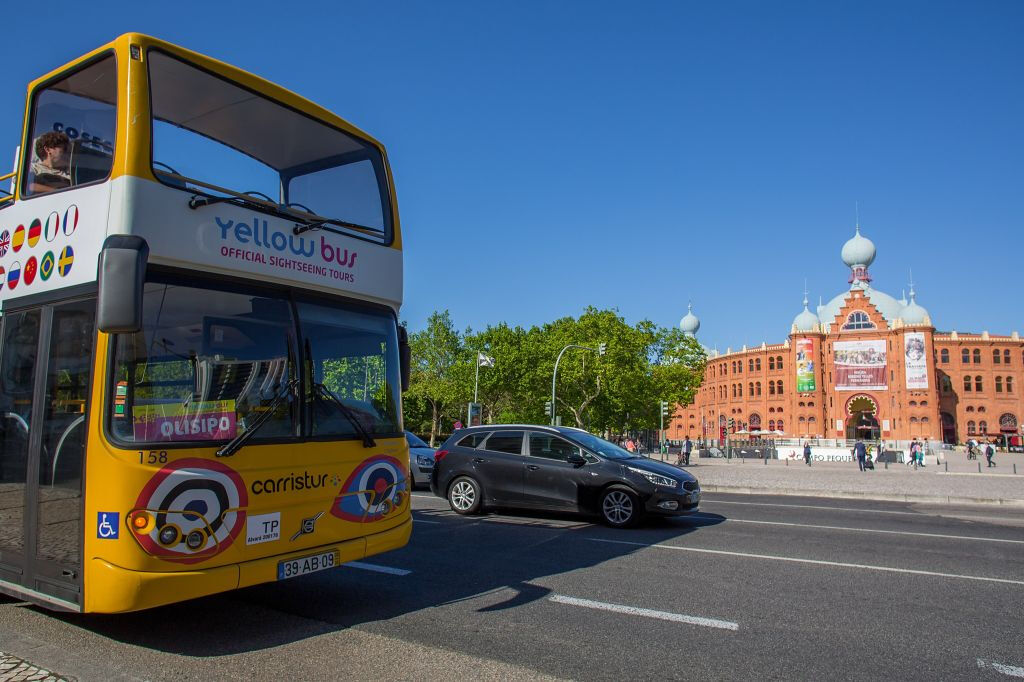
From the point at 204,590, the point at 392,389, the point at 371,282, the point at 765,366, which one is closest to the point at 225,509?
the point at 204,590

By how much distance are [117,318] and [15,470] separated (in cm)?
195

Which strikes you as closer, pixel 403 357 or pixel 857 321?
pixel 403 357

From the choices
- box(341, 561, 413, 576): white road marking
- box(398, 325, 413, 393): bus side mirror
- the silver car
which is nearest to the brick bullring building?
the silver car

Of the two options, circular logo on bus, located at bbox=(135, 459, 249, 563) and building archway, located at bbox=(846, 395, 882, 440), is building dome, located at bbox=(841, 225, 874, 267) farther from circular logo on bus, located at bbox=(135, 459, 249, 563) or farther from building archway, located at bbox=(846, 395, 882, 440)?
circular logo on bus, located at bbox=(135, 459, 249, 563)

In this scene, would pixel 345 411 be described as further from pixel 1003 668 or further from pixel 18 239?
pixel 1003 668

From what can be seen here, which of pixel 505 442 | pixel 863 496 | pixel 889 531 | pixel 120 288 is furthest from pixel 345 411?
pixel 863 496

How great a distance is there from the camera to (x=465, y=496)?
1257 centimetres

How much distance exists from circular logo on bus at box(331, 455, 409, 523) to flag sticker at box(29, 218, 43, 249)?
300 centimetres

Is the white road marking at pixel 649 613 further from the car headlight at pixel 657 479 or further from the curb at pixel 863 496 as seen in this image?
the curb at pixel 863 496

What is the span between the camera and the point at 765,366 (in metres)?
98.4

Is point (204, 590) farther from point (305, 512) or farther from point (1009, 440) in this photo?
point (1009, 440)

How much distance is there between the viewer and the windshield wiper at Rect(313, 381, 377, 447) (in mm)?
5668

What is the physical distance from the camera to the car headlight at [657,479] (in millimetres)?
11180

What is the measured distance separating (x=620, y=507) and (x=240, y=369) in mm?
7360
